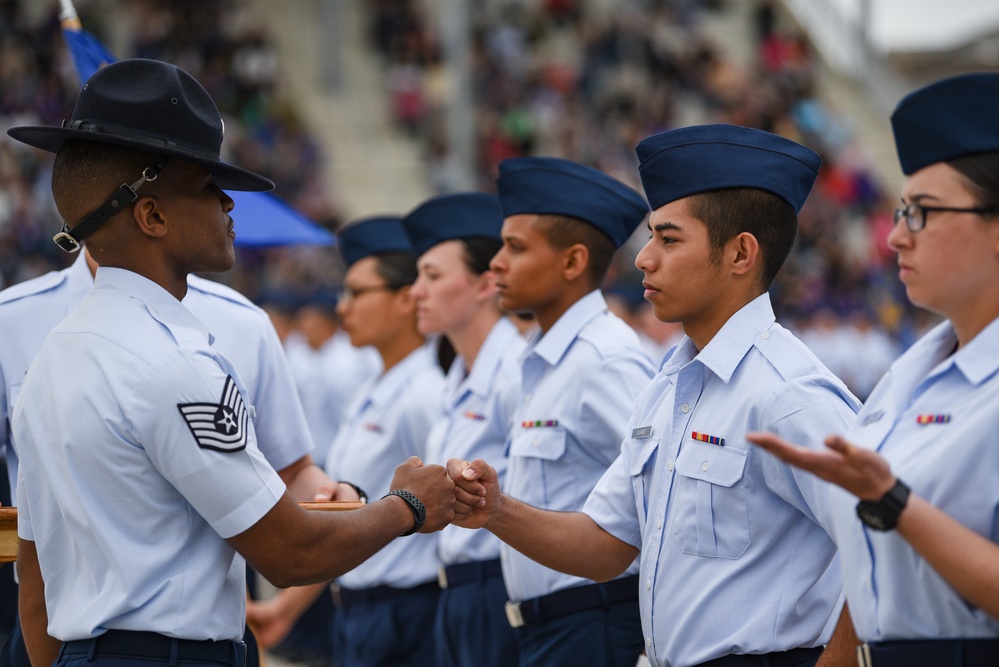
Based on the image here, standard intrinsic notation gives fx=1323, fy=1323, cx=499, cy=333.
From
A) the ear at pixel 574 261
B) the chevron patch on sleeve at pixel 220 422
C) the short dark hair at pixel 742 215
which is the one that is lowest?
the chevron patch on sleeve at pixel 220 422

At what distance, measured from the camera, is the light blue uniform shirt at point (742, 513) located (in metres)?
3.05

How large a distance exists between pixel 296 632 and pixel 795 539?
23.3ft

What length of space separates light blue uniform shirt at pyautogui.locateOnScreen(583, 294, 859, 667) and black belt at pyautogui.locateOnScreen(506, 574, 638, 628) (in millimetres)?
773

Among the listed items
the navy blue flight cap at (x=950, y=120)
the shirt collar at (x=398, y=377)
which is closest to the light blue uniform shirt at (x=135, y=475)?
the navy blue flight cap at (x=950, y=120)

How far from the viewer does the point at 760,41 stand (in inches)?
1026

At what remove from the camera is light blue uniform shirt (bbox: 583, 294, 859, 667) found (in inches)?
120

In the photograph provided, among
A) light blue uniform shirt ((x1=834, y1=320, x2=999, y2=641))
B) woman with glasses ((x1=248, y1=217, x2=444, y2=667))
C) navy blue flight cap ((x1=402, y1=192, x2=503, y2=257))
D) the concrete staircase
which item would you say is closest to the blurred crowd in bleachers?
the concrete staircase

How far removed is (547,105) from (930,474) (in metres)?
20.4

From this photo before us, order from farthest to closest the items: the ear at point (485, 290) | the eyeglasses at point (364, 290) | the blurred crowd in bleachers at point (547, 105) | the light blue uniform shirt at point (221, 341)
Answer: the blurred crowd in bleachers at point (547, 105), the eyeglasses at point (364, 290), the ear at point (485, 290), the light blue uniform shirt at point (221, 341)

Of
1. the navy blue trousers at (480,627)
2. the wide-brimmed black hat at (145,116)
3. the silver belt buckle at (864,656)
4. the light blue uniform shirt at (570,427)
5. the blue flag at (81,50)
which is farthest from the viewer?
the blue flag at (81,50)

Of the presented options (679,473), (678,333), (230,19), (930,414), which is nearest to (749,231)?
(679,473)

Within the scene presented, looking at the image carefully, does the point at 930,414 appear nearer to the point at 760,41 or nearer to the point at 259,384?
the point at 259,384

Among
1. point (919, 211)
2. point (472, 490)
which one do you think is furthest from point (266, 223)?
point (919, 211)

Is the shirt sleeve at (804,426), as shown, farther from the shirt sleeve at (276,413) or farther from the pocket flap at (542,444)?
the shirt sleeve at (276,413)
